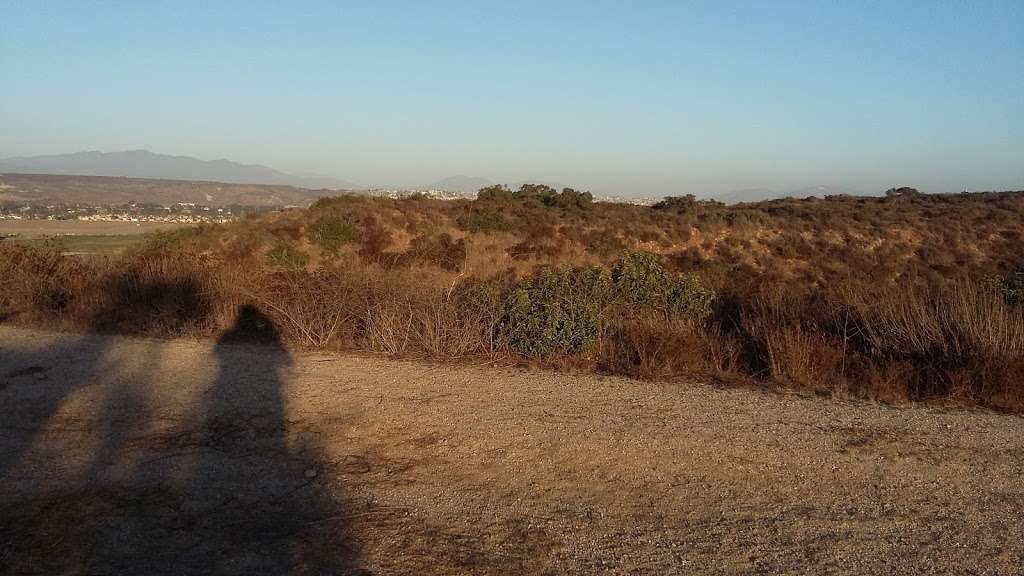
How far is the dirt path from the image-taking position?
4.76 metres

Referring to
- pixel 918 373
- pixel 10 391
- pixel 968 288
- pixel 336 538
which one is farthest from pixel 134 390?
pixel 968 288

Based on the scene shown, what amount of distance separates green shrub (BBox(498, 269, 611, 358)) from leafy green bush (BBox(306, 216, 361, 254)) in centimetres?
1884

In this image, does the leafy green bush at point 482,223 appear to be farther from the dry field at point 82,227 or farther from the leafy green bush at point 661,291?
the leafy green bush at point 661,291

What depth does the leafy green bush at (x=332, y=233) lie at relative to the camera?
29.0 m

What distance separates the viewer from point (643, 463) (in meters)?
6.38

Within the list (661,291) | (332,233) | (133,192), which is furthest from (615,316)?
(133,192)

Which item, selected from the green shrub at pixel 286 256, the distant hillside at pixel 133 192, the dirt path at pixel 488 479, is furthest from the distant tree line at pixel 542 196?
the distant hillside at pixel 133 192

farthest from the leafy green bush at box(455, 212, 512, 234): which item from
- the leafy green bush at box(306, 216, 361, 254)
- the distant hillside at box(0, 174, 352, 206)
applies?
the distant hillside at box(0, 174, 352, 206)

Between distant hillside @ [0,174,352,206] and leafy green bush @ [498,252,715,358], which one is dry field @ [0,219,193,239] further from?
leafy green bush @ [498,252,715,358]

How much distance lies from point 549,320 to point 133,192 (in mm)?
84074

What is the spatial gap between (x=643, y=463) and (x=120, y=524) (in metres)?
3.62

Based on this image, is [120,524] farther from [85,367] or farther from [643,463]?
[85,367]

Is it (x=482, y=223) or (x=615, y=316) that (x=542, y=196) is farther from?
(x=615, y=316)

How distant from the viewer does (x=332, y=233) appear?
29.5 m
